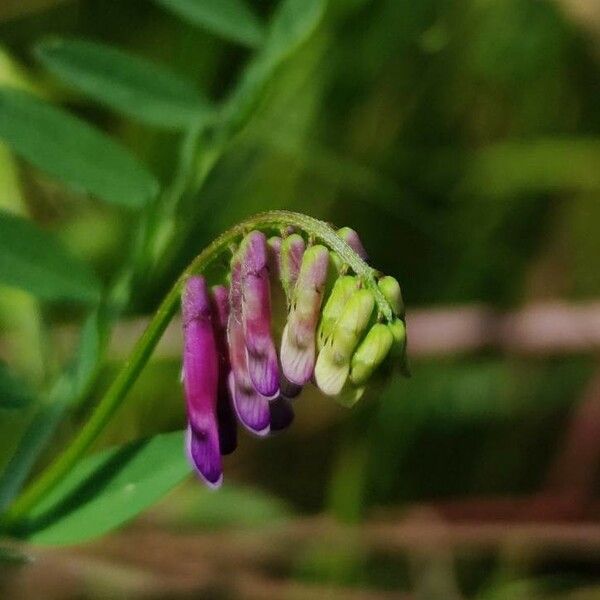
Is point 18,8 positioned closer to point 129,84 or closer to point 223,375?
point 129,84

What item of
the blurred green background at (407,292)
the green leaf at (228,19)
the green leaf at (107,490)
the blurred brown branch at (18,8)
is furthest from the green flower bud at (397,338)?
the blurred brown branch at (18,8)

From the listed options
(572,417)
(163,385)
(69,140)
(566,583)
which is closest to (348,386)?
(69,140)

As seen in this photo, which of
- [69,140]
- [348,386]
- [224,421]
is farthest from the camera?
[69,140]

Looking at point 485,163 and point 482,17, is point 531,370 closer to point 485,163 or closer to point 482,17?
point 485,163

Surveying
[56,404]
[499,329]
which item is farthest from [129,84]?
[499,329]

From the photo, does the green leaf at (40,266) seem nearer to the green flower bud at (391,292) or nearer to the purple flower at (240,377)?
the purple flower at (240,377)

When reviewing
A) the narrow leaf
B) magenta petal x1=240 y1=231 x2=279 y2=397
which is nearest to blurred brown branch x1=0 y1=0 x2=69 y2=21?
the narrow leaf
